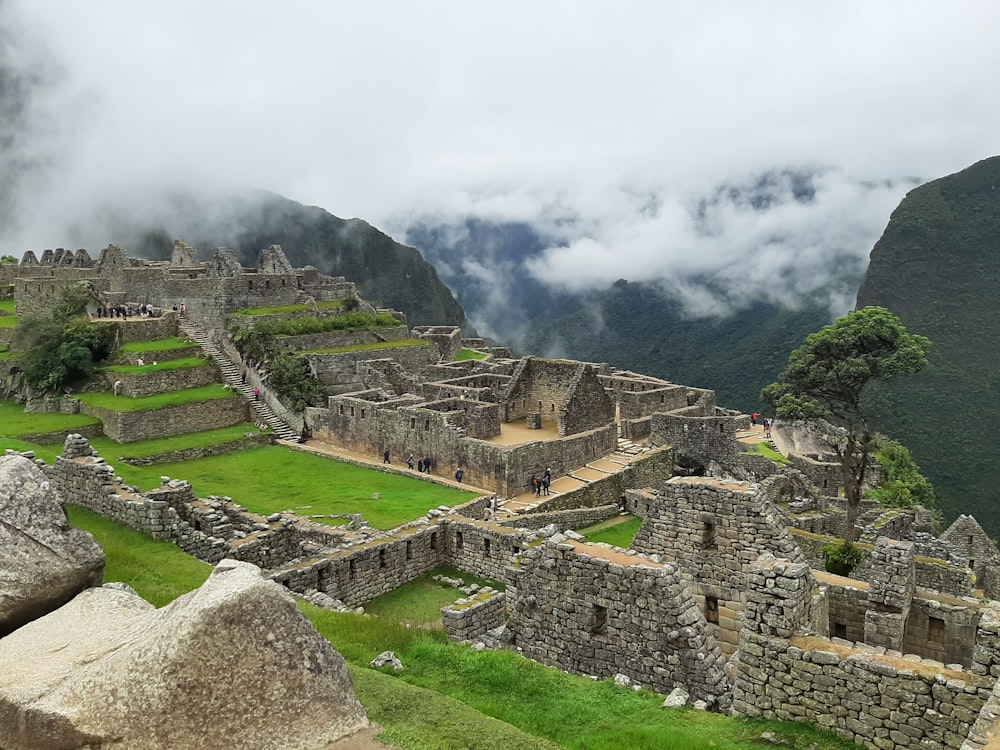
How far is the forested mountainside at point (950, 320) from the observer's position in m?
52.2

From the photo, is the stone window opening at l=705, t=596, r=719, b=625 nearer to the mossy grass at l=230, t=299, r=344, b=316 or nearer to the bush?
the bush

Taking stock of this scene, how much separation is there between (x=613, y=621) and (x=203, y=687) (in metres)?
4.49

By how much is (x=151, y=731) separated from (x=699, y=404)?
3053 centimetres

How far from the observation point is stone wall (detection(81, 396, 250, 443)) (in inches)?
979

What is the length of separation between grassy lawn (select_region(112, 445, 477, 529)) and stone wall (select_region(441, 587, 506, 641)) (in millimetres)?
6625

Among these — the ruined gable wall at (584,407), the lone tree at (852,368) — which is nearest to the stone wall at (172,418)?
the ruined gable wall at (584,407)

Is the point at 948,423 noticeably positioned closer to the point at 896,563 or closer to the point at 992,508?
the point at 992,508

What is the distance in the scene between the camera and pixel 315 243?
78.8 meters

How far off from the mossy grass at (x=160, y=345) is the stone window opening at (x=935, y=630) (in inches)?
1099

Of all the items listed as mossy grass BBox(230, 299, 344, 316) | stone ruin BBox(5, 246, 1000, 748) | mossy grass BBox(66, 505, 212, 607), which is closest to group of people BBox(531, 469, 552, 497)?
stone ruin BBox(5, 246, 1000, 748)

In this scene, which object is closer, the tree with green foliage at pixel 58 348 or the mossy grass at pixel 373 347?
the tree with green foliage at pixel 58 348

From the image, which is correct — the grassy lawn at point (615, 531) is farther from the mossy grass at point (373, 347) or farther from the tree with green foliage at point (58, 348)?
the tree with green foliage at point (58, 348)

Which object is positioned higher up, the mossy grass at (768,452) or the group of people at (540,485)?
the group of people at (540,485)

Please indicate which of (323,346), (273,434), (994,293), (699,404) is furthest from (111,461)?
(994,293)
